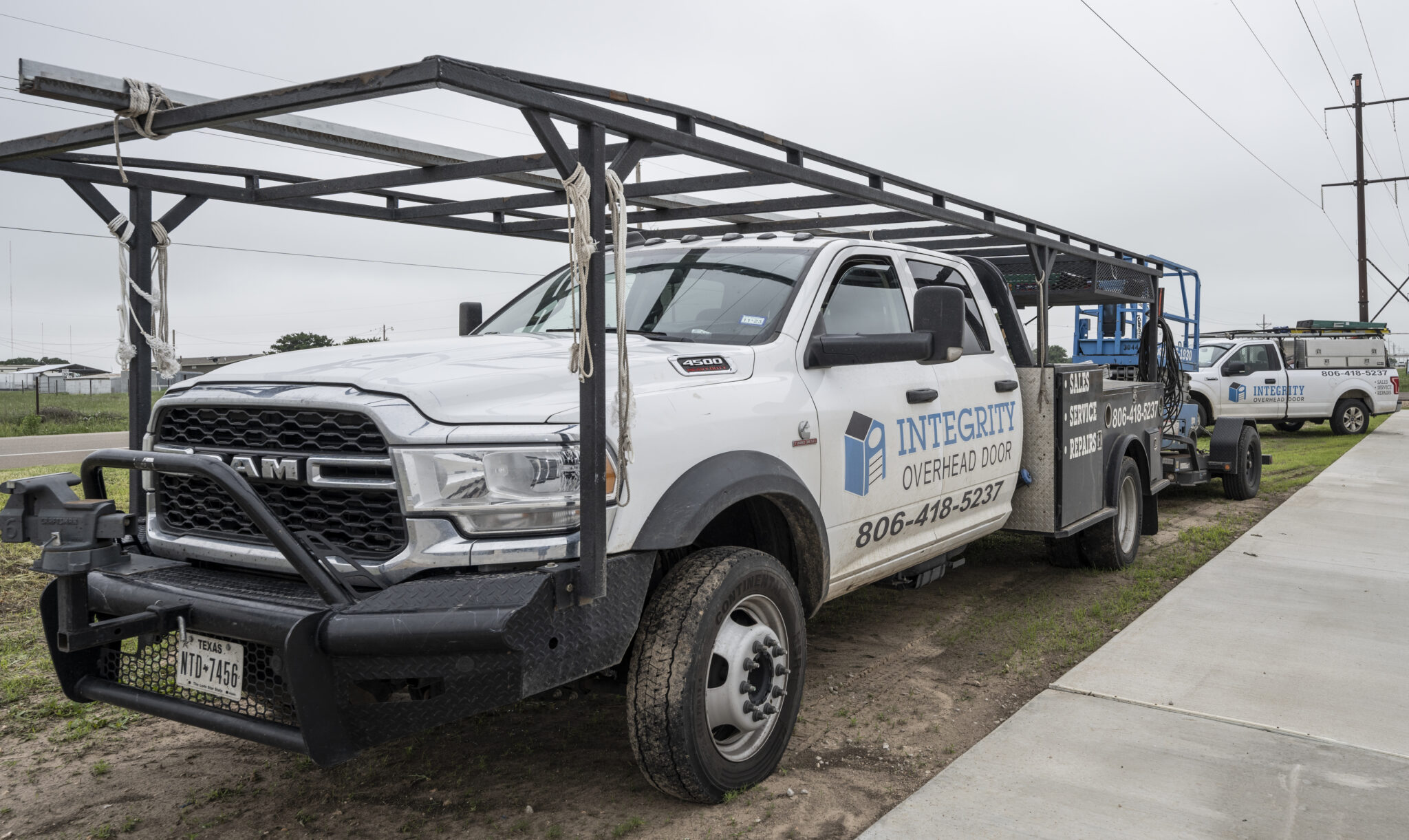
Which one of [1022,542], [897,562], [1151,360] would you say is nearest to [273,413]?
[897,562]

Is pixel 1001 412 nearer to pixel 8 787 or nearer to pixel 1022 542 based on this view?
pixel 1022 542

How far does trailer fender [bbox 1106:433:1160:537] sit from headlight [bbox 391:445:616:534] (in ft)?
15.9

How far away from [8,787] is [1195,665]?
16.4 ft

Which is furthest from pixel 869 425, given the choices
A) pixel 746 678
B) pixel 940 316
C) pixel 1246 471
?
pixel 1246 471

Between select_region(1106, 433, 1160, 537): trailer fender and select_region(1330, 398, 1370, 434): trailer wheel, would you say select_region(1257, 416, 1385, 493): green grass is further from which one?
select_region(1106, 433, 1160, 537): trailer fender

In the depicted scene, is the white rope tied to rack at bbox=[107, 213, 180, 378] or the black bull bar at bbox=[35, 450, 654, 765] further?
the white rope tied to rack at bbox=[107, 213, 180, 378]

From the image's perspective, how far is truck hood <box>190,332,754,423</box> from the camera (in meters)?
2.92

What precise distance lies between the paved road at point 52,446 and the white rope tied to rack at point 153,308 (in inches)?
434

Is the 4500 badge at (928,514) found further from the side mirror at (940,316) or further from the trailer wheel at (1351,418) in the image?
the trailer wheel at (1351,418)

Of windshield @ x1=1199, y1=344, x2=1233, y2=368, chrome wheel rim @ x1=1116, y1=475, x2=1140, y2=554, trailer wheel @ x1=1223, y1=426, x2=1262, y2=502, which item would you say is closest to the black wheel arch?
chrome wheel rim @ x1=1116, y1=475, x2=1140, y2=554

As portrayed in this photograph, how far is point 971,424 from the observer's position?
5109 mm

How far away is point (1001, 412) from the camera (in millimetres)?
5477

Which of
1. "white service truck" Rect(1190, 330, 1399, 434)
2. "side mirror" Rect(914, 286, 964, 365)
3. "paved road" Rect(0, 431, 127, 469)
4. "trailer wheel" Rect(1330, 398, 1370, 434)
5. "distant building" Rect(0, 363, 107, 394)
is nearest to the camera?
"side mirror" Rect(914, 286, 964, 365)

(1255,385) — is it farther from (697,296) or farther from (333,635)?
(333,635)
